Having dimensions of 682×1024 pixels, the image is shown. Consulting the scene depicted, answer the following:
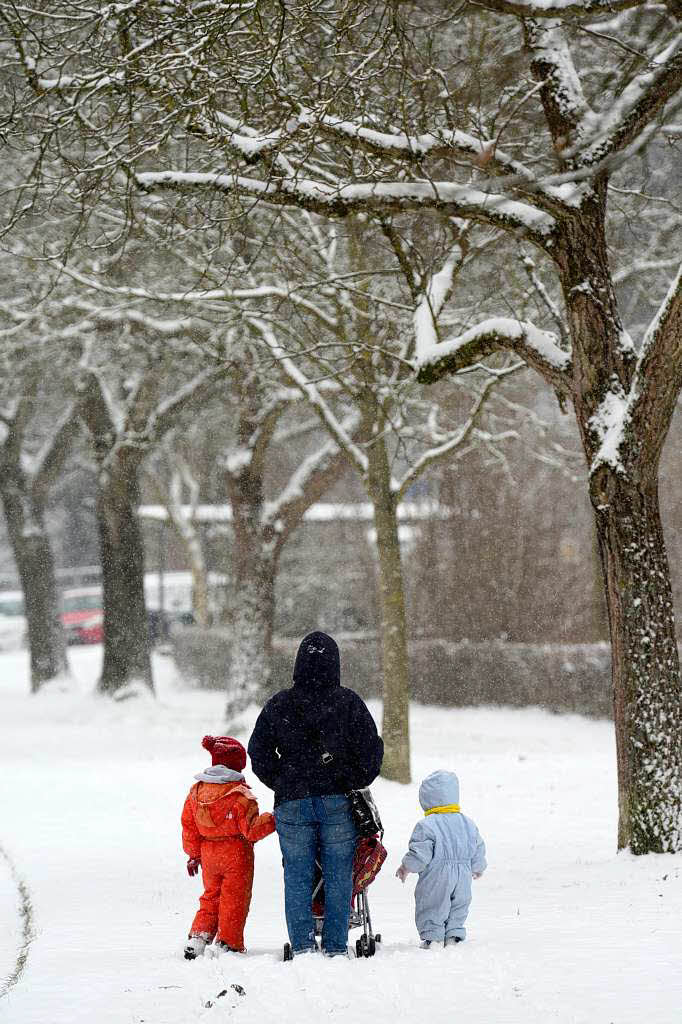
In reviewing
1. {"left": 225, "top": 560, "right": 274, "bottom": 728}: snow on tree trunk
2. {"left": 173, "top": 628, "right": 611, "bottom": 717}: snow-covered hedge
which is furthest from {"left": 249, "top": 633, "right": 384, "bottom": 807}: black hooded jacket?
{"left": 173, "top": 628, "right": 611, "bottom": 717}: snow-covered hedge

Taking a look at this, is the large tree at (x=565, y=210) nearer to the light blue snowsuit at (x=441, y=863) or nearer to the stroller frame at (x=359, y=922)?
the light blue snowsuit at (x=441, y=863)

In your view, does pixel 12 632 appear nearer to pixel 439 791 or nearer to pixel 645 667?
pixel 645 667

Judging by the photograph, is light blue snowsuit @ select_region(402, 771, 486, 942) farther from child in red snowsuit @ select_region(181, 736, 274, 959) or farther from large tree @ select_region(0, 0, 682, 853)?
large tree @ select_region(0, 0, 682, 853)

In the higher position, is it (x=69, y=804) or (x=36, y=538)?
(x=36, y=538)

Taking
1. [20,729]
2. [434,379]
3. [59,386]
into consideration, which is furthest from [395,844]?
[59,386]

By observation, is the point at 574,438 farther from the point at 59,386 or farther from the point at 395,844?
the point at 395,844

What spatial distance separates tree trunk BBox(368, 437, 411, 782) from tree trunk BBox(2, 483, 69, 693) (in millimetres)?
10913

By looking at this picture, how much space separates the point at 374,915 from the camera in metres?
7.59

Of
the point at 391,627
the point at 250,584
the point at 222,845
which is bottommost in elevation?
the point at 222,845

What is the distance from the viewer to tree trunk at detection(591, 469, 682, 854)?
26.8 feet

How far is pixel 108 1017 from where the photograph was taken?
505 centimetres

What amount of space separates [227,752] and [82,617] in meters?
37.1

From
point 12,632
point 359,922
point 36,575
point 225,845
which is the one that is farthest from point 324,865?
point 12,632

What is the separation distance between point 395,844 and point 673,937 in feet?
14.8
